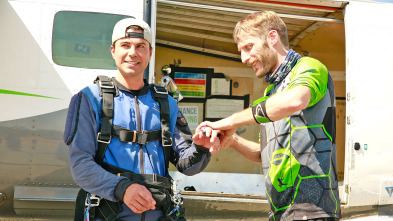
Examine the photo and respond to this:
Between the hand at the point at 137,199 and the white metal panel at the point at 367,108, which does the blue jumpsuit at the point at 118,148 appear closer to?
the hand at the point at 137,199

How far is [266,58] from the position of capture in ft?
8.02

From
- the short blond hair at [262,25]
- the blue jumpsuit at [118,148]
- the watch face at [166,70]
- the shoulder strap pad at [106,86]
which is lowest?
the blue jumpsuit at [118,148]

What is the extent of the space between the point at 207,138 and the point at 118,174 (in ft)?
1.71

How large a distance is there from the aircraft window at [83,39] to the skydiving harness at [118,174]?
2066 millimetres

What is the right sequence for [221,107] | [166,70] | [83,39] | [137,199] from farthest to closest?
1. [221,107]
2. [166,70]
3. [83,39]
4. [137,199]

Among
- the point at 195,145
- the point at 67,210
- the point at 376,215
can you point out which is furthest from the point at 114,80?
the point at 376,215

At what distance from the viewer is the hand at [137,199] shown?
206cm

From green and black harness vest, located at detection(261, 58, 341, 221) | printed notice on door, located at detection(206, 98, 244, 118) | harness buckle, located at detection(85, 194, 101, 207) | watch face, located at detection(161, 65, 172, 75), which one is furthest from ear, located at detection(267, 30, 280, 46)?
printed notice on door, located at detection(206, 98, 244, 118)

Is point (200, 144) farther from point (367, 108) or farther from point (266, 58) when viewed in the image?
point (367, 108)

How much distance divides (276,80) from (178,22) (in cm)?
439

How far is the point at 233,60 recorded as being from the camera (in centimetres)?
751

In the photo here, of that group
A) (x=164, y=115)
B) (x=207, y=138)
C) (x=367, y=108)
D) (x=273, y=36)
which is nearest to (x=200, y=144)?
(x=207, y=138)

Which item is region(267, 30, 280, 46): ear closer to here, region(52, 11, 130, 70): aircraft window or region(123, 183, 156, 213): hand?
Result: region(123, 183, 156, 213): hand

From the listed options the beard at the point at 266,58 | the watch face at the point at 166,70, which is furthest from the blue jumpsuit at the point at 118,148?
the watch face at the point at 166,70
